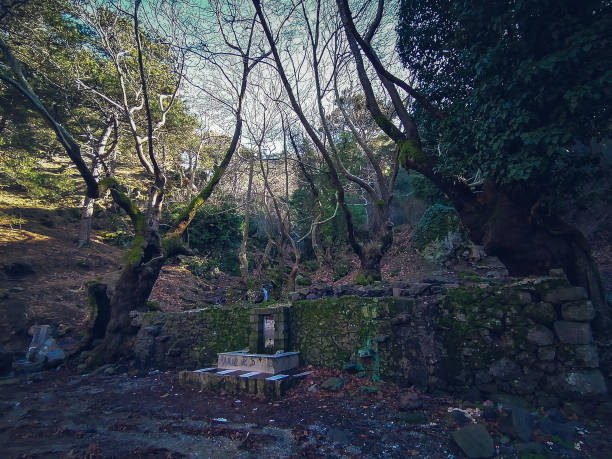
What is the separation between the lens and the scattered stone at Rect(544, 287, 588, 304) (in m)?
5.00

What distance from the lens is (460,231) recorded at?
14883 millimetres

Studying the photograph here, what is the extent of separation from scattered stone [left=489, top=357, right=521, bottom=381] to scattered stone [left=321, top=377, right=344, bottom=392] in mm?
2730

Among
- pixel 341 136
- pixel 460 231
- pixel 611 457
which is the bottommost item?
pixel 611 457

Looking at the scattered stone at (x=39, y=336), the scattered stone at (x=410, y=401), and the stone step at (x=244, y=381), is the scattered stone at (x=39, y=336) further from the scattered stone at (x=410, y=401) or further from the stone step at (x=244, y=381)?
the scattered stone at (x=410, y=401)

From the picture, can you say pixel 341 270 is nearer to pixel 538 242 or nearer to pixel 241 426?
pixel 538 242

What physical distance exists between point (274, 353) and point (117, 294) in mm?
6033

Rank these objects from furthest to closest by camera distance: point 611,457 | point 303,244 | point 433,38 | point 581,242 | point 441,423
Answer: point 303,244 < point 433,38 < point 581,242 < point 441,423 < point 611,457

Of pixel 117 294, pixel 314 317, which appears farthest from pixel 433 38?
pixel 117 294

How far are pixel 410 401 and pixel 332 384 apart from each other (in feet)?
5.61

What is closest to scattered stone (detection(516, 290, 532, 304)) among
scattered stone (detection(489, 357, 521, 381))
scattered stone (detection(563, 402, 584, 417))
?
scattered stone (detection(489, 357, 521, 381))

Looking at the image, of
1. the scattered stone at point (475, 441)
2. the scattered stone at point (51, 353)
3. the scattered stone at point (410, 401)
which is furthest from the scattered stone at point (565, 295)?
the scattered stone at point (51, 353)

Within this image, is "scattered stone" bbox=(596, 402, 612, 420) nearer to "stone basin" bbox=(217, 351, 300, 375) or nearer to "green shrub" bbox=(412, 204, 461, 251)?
"stone basin" bbox=(217, 351, 300, 375)

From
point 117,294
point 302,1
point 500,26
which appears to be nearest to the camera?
point 500,26

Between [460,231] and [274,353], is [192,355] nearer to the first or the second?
[274,353]
